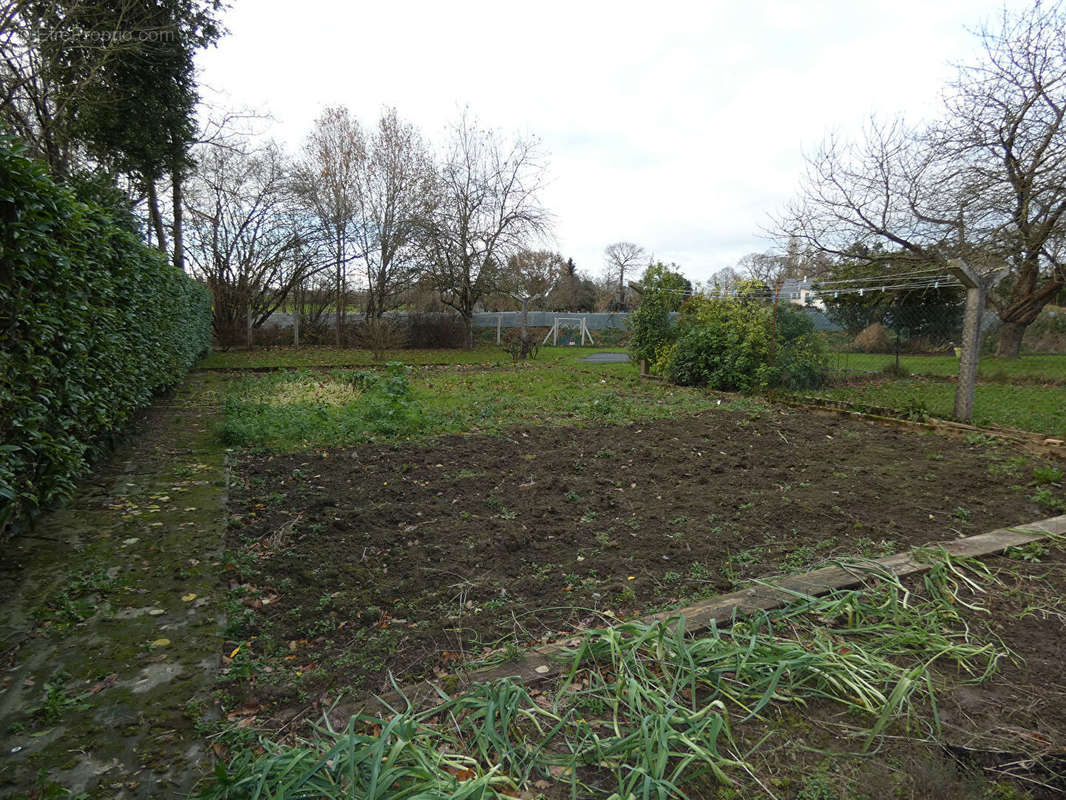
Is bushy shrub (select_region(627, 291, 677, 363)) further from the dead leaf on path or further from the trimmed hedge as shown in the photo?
the dead leaf on path

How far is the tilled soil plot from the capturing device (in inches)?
90.2

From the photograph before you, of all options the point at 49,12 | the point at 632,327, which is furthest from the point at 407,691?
the point at 49,12

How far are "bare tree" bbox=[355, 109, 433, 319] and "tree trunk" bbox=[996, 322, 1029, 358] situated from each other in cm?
1791

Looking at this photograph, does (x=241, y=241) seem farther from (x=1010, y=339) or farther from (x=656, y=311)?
(x=1010, y=339)

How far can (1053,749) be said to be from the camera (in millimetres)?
1580

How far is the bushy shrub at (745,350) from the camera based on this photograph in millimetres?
9156

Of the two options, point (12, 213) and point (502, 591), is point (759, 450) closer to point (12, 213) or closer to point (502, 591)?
point (502, 591)

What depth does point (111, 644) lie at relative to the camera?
85.0 inches

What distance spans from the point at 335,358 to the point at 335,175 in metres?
8.17

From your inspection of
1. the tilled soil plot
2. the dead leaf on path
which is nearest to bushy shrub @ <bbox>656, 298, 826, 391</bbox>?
the tilled soil plot

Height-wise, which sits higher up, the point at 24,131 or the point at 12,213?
the point at 24,131

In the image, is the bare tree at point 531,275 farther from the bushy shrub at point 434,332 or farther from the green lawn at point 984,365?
the green lawn at point 984,365

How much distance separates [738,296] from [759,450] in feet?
17.6

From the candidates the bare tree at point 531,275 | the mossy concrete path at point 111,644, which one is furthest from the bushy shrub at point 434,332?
the mossy concrete path at point 111,644
